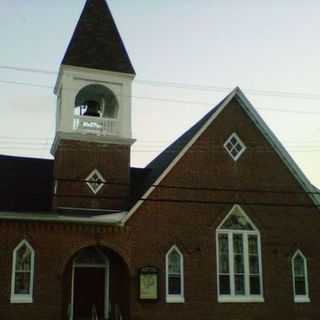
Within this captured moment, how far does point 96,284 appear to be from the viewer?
940 inches

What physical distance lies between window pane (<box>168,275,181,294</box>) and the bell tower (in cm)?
383

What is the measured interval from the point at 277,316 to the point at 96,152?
10.6m

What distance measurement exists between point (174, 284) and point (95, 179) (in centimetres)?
573

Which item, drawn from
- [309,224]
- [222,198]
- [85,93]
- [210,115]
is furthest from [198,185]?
[85,93]

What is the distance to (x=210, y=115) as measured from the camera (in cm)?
2605

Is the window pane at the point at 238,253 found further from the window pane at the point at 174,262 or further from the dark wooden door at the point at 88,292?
the dark wooden door at the point at 88,292

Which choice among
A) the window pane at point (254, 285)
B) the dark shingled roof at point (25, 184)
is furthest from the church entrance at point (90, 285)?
the window pane at point (254, 285)

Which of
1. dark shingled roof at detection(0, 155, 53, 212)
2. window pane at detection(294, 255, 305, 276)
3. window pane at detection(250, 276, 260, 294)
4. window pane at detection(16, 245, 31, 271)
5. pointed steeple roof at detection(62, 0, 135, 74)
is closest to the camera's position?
window pane at detection(16, 245, 31, 271)

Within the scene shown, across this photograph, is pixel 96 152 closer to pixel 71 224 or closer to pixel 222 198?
pixel 71 224

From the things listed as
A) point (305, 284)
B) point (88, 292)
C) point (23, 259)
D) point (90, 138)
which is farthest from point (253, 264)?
point (23, 259)

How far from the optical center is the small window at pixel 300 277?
2503cm

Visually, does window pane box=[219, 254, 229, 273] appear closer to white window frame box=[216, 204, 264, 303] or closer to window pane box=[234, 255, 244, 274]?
white window frame box=[216, 204, 264, 303]

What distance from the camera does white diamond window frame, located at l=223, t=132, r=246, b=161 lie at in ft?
84.3

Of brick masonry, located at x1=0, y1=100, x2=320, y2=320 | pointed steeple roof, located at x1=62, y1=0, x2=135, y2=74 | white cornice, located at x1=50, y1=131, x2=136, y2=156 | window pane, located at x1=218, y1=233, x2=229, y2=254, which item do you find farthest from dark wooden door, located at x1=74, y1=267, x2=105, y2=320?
pointed steeple roof, located at x1=62, y1=0, x2=135, y2=74
